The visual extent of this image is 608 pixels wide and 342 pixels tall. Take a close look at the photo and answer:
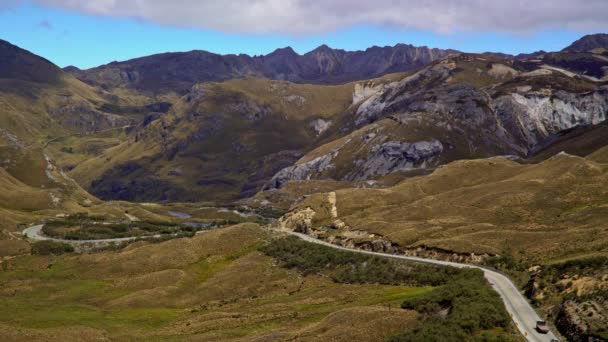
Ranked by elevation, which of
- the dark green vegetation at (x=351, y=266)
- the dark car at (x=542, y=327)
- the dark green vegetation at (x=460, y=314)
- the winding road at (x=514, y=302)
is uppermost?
the dark green vegetation at (x=460, y=314)

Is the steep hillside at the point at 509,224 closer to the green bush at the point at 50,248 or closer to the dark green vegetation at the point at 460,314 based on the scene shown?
the dark green vegetation at the point at 460,314

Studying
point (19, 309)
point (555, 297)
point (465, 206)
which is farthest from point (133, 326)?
point (465, 206)

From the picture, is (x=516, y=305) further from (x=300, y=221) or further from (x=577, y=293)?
(x=300, y=221)

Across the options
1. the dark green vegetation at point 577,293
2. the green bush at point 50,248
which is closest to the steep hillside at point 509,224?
the dark green vegetation at point 577,293

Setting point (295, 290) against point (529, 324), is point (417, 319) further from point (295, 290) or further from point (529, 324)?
point (295, 290)

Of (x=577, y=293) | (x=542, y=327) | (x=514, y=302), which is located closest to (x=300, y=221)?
(x=514, y=302)
